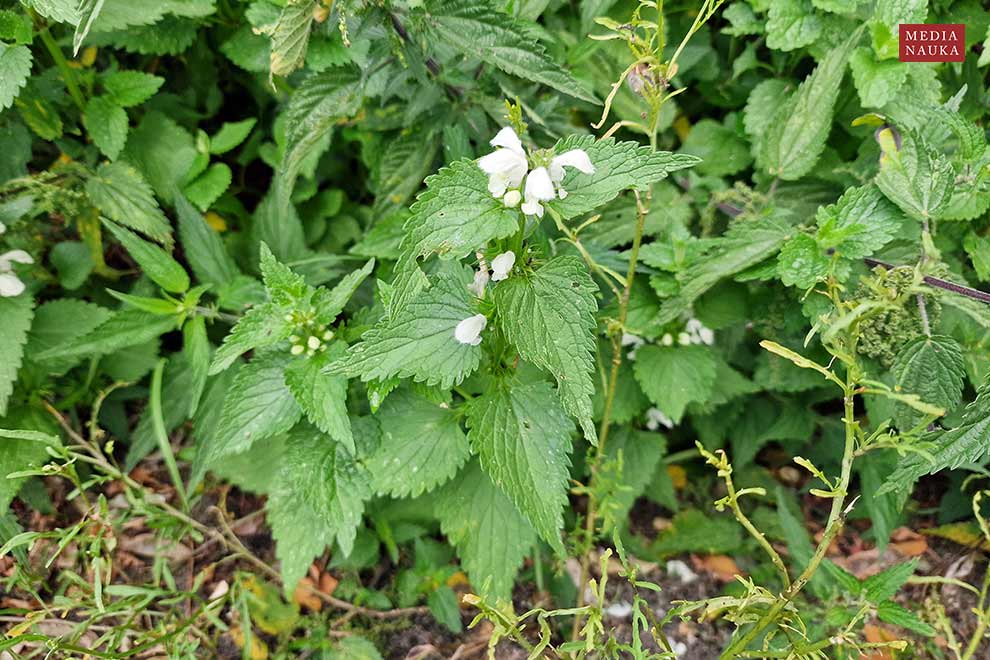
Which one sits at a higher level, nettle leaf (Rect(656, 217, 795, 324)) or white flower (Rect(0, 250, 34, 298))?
white flower (Rect(0, 250, 34, 298))

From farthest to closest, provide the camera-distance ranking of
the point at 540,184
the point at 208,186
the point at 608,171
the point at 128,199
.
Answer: the point at 208,186, the point at 128,199, the point at 608,171, the point at 540,184

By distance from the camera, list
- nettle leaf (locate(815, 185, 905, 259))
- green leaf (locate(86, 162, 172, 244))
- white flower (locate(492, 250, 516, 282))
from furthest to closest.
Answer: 1. green leaf (locate(86, 162, 172, 244))
2. nettle leaf (locate(815, 185, 905, 259))
3. white flower (locate(492, 250, 516, 282))

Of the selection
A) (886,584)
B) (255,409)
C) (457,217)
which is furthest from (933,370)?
(255,409)

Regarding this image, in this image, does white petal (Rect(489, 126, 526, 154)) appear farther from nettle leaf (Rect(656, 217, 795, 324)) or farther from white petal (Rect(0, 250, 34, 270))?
white petal (Rect(0, 250, 34, 270))

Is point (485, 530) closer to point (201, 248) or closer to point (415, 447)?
point (415, 447)

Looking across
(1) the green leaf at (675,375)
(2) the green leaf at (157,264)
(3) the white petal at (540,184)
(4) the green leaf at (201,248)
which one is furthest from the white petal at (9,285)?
(1) the green leaf at (675,375)

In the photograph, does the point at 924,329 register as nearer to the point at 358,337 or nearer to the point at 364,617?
the point at 358,337

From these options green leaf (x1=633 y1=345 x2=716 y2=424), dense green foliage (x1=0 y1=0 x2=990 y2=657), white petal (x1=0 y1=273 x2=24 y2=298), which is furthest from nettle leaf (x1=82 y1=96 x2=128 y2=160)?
green leaf (x1=633 y1=345 x2=716 y2=424)
